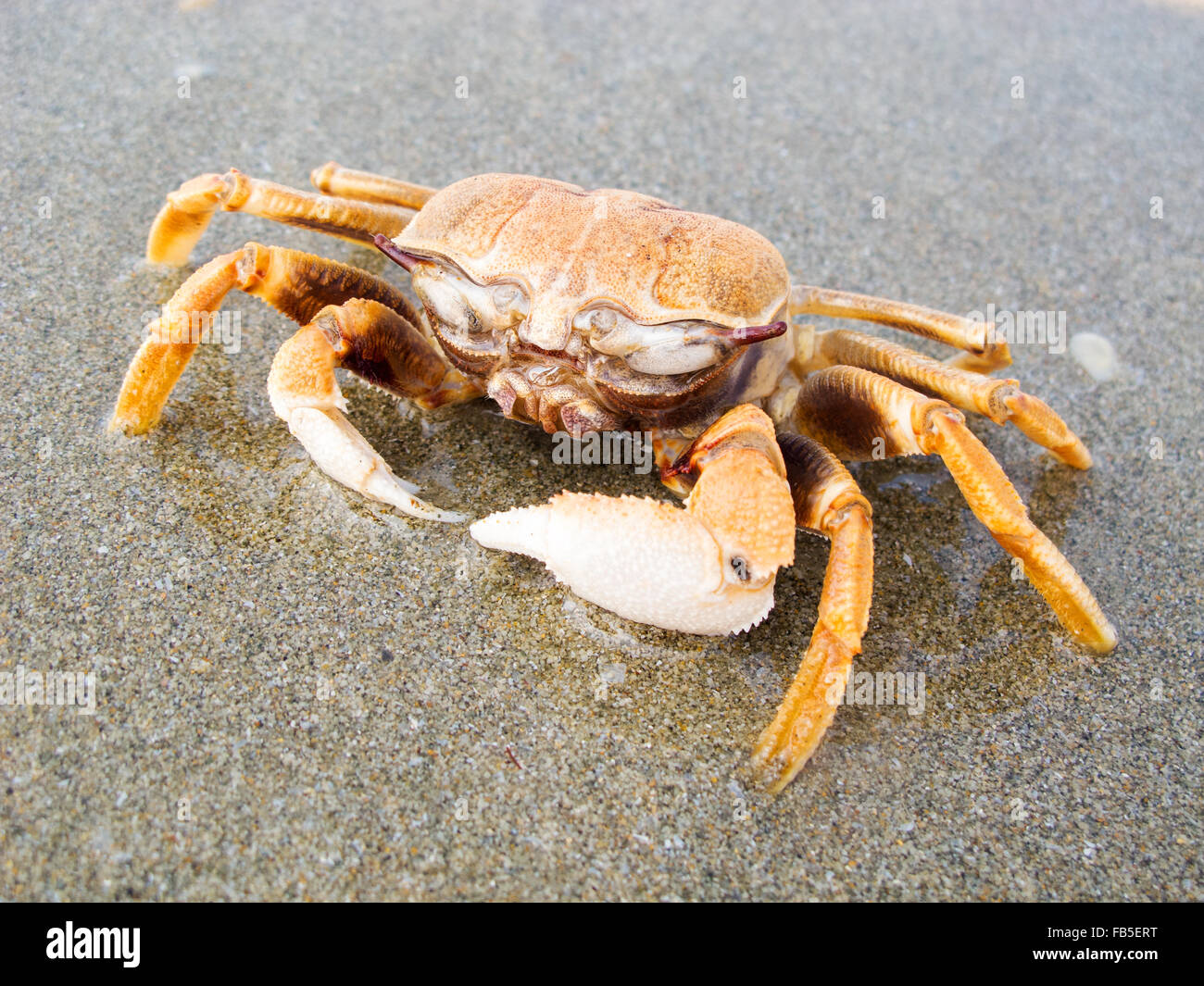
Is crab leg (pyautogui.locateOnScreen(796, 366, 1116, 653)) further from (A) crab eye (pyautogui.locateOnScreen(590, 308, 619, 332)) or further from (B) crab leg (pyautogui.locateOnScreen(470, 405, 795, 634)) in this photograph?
(A) crab eye (pyautogui.locateOnScreen(590, 308, 619, 332))

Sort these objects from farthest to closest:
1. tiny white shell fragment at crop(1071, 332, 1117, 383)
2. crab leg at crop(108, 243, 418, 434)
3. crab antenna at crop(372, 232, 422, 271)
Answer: tiny white shell fragment at crop(1071, 332, 1117, 383) → crab leg at crop(108, 243, 418, 434) → crab antenna at crop(372, 232, 422, 271)

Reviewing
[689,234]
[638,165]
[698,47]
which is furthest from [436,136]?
[689,234]

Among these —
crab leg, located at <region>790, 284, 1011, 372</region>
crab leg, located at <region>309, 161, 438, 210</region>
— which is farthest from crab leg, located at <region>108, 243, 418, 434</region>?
crab leg, located at <region>790, 284, 1011, 372</region>

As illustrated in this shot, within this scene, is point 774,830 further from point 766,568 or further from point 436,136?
point 436,136

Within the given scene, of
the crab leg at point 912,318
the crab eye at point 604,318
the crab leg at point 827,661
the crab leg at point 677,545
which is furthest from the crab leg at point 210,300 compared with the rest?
the crab leg at point 827,661

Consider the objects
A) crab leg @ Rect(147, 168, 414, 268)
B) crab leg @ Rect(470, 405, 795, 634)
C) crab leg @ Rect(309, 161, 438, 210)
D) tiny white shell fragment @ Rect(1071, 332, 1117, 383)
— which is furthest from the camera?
tiny white shell fragment @ Rect(1071, 332, 1117, 383)

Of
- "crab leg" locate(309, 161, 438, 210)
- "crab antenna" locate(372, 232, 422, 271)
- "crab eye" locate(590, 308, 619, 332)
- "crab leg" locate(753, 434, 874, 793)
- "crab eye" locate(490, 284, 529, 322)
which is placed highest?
"crab leg" locate(309, 161, 438, 210)

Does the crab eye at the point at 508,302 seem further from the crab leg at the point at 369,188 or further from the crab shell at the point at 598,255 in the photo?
the crab leg at the point at 369,188
